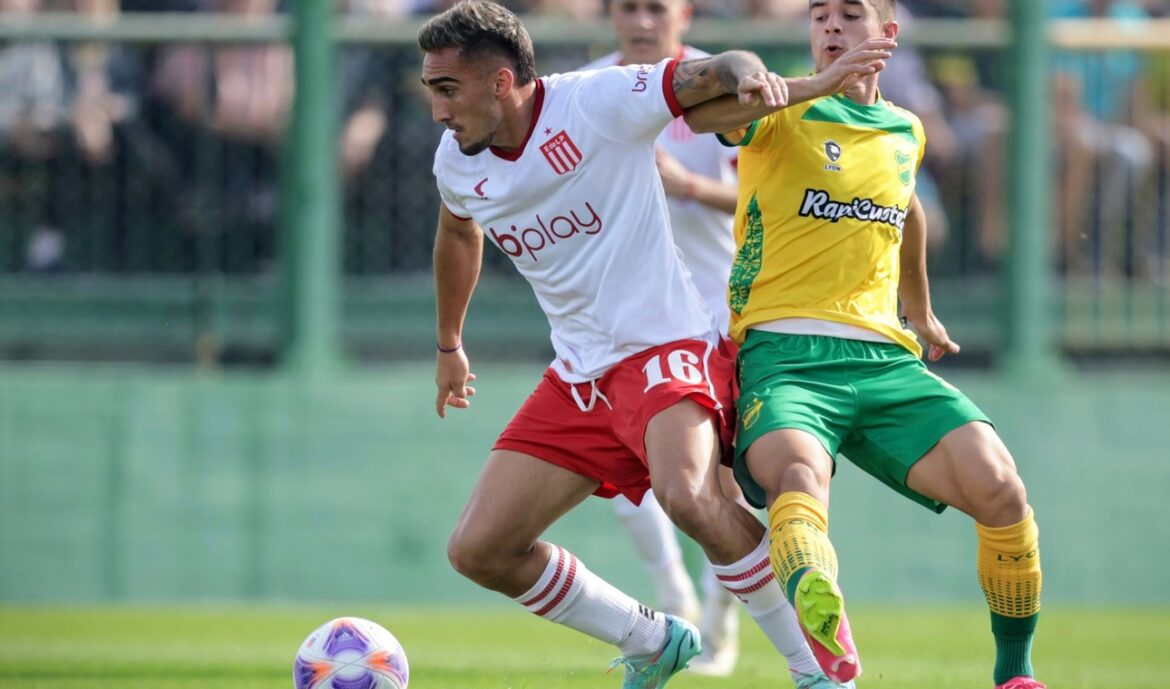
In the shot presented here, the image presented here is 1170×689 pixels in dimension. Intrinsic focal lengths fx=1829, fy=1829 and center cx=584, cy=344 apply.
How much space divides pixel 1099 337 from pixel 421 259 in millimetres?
4333

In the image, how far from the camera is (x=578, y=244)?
6.03 m

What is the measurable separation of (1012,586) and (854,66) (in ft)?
5.86

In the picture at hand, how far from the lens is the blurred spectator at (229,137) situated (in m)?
11.3

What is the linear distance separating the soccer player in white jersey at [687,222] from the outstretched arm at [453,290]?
4.06 feet

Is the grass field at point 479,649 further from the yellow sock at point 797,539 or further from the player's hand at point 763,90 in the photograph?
the player's hand at point 763,90

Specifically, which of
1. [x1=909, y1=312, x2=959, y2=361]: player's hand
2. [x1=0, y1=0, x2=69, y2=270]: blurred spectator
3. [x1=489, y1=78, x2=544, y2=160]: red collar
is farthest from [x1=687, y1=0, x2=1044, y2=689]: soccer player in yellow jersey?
[x1=0, y1=0, x2=69, y2=270]: blurred spectator

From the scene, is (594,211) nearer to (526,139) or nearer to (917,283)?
(526,139)

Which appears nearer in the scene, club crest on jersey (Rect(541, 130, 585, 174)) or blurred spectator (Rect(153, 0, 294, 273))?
club crest on jersey (Rect(541, 130, 585, 174))

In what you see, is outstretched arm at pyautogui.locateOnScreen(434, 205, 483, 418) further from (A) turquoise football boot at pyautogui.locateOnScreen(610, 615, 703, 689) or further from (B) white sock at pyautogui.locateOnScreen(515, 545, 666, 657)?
(A) turquoise football boot at pyautogui.locateOnScreen(610, 615, 703, 689)

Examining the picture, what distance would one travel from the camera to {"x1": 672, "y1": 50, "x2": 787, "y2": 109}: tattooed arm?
5.38 meters

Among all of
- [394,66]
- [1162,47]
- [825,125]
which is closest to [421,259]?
[394,66]

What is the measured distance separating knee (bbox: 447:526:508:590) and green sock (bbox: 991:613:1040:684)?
5.34 ft

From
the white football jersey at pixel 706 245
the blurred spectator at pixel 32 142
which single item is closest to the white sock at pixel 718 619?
the white football jersey at pixel 706 245

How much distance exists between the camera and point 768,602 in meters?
5.86
